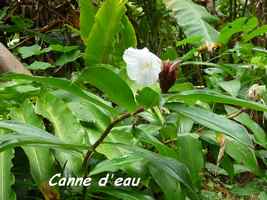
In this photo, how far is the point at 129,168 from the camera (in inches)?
31.4

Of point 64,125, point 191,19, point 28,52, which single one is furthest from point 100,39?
point 191,19

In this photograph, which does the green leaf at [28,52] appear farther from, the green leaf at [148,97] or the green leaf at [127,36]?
the green leaf at [148,97]

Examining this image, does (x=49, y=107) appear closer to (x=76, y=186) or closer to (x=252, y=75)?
(x=76, y=186)

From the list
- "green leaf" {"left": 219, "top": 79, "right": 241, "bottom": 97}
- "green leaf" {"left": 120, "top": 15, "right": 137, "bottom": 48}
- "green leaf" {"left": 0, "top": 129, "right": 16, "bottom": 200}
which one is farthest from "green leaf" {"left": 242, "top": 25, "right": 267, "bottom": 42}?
"green leaf" {"left": 0, "top": 129, "right": 16, "bottom": 200}

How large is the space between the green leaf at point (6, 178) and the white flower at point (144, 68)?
0.74 feet

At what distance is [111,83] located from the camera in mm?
690

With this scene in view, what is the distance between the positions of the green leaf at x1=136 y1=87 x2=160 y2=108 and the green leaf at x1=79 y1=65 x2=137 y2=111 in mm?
22

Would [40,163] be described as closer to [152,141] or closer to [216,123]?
[152,141]

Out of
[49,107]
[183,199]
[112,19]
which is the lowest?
[183,199]

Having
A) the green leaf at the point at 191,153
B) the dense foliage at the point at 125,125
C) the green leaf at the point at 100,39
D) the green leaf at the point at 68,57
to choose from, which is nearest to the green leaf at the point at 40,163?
the dense foliage at the point at 125,125

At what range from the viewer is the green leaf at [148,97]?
26.5 inches

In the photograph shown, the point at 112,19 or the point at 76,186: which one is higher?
the point at 112,19

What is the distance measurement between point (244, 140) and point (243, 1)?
2001 millimetres

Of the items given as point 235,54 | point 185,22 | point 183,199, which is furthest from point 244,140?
point 185,22
